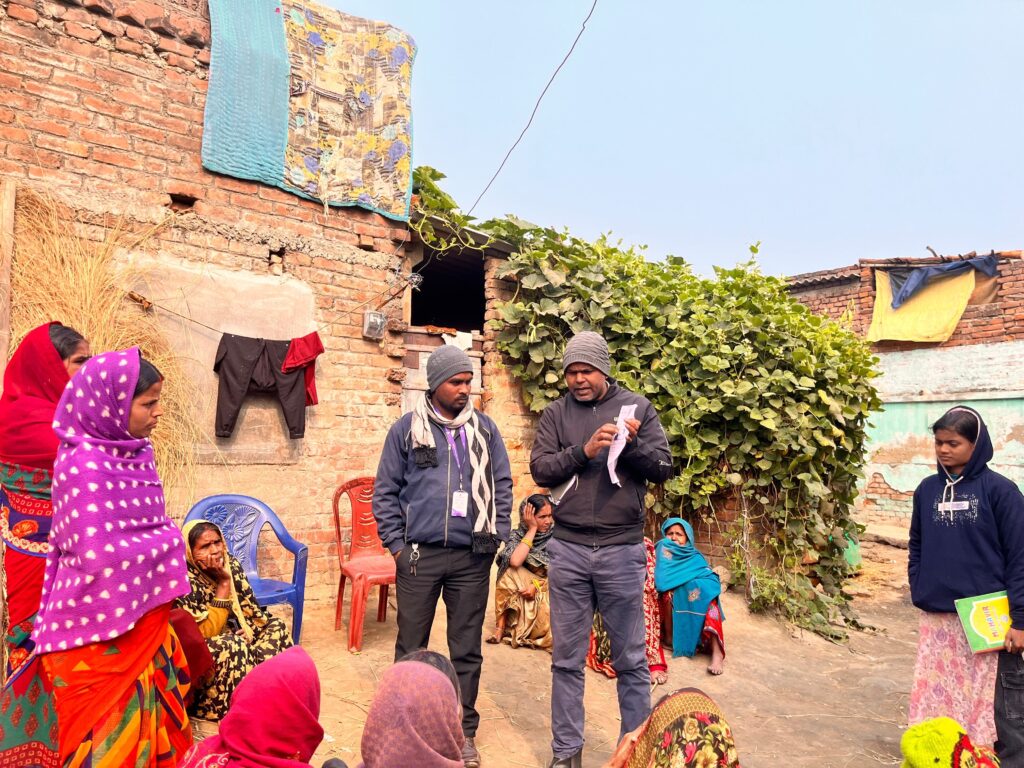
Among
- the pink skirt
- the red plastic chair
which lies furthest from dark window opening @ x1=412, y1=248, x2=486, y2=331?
the pink skirt

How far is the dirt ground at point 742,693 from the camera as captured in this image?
356 cm

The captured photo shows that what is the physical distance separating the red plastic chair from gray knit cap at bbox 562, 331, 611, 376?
1.89m

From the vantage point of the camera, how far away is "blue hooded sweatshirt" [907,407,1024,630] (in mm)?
2797

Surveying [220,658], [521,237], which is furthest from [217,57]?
[220,658]

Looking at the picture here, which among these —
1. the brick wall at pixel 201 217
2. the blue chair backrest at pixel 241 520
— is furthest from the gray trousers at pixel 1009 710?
the brick wall at pixel 201 217

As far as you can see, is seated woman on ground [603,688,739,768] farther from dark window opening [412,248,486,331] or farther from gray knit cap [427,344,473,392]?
dark window opening [412,248,486,331]

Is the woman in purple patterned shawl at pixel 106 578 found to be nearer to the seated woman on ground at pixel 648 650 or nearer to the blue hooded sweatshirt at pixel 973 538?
the seated woman on ground at pixel 648 650

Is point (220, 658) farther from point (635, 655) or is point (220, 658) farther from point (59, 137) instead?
point (59, 137)

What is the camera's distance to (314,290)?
18.2 ft

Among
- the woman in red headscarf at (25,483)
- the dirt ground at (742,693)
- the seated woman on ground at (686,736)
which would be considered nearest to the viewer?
the seated woman on ground at (686,736)

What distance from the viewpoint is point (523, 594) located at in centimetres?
489

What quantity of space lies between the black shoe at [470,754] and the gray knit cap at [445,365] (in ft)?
5.46

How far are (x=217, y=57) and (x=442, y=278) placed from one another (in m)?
3.28

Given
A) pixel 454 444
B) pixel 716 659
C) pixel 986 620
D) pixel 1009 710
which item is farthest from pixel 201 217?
pixel 1009 710
